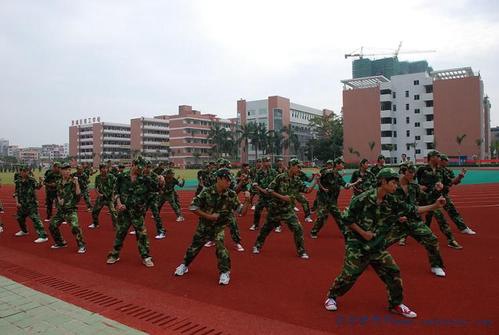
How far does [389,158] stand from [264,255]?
2184 inches

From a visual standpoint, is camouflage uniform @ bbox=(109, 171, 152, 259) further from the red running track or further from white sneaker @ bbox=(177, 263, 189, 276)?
white sneaker @ bbox=(177, 263, 189, 276)

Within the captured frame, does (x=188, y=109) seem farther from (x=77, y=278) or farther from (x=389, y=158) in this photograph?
(x=77, y=278)

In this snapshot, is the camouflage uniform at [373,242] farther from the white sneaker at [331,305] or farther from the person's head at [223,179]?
the person's head at [223,179]

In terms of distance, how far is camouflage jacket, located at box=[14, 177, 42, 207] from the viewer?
8539mm

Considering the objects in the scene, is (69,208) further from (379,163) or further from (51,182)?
(379,163)

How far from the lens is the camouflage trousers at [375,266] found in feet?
12.8

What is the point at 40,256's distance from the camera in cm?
701

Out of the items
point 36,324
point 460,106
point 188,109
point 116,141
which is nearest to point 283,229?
point 36,324

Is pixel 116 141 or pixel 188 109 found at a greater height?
pixel 188 109

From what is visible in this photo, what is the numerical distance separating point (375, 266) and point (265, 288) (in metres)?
1.67

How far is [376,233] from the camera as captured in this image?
3.94m

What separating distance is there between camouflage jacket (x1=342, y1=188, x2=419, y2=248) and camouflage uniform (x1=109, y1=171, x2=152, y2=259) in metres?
3.72

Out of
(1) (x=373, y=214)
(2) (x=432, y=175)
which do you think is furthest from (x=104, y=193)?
(2) (x=432, y=175)

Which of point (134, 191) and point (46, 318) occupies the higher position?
point (134, 191)
